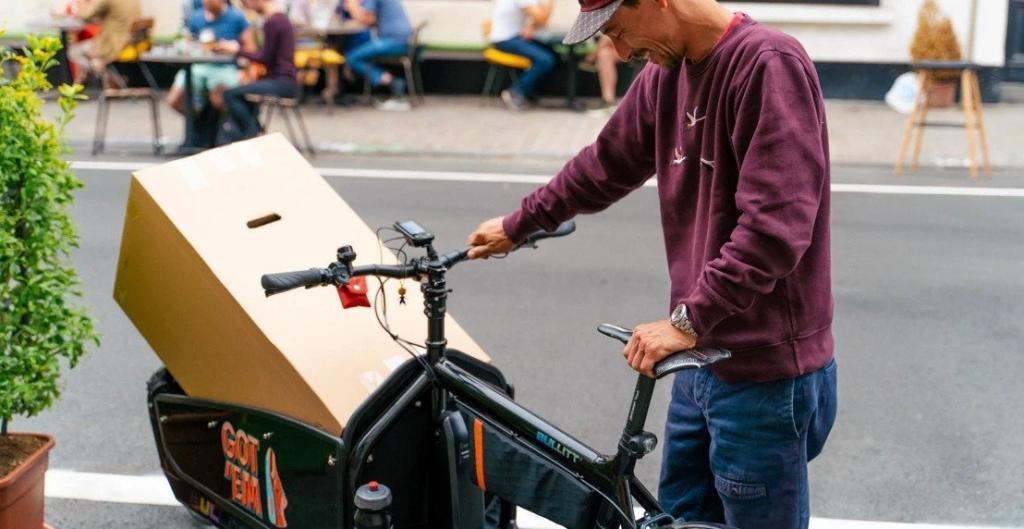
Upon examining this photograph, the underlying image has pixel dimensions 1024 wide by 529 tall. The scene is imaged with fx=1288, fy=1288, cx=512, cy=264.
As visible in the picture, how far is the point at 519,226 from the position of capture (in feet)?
11.2

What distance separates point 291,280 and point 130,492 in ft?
6.18

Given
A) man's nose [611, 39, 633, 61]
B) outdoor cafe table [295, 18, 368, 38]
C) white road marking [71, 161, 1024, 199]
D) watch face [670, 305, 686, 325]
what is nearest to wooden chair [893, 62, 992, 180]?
white road marking [71, 161, 1024, 199]

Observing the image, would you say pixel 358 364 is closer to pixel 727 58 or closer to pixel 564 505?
pixel 564 505

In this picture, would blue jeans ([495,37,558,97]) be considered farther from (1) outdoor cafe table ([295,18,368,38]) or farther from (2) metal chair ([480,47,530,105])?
(1) outdoor cafe table ([295,18,368,38])

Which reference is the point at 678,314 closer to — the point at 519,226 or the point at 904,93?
the point at 519,226

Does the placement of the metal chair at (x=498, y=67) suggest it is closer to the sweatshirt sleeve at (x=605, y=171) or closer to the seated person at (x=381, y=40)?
the seated person at (x=381, y=40)

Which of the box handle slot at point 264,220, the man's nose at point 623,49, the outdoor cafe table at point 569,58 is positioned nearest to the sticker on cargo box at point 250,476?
the box handle slot at point 264,220

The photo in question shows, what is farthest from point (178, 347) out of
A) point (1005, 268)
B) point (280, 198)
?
point (1005, 268)

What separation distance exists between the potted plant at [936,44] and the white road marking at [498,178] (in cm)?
306

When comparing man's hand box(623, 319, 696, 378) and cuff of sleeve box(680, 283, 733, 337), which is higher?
cuff of sleeve box(680, 283, 733, 337)

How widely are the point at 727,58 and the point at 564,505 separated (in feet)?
3.66

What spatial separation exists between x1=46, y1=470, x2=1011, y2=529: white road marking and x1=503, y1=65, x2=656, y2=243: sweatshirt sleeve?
52.3 inches

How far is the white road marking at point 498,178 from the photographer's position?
10.3m

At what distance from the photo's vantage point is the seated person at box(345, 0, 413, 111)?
14438 millimetres
